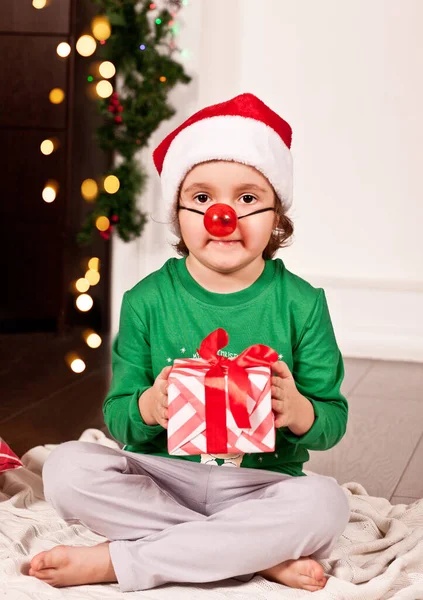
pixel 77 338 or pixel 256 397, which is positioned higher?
pixel 256 397

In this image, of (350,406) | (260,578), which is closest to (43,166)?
(350,406)

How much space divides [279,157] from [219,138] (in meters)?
0.09

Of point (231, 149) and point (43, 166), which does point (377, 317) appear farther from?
point (231, 149)

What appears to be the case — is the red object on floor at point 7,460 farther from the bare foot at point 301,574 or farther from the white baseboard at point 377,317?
the white baseboard at point 377,317

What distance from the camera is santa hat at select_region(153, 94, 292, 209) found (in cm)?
129

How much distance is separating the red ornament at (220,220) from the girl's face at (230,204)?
0.09 ft

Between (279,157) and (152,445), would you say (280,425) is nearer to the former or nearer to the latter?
(152,445)

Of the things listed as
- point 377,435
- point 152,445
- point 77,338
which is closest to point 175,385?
point 152,445

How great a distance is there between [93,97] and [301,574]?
87.9 inches

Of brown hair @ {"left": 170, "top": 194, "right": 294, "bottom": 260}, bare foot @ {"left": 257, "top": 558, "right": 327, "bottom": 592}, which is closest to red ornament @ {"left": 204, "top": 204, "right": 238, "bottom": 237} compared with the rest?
brown hair @ {"left": 170, "top": 194, "right": 294, "bottom": 260}

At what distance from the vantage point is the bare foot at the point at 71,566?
1.19 metres

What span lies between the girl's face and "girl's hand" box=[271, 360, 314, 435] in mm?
166

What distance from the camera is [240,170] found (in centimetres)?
129

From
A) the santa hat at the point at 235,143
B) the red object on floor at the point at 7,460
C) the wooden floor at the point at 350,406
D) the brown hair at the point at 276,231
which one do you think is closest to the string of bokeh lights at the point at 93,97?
the wooden floor at the point at 350,406
